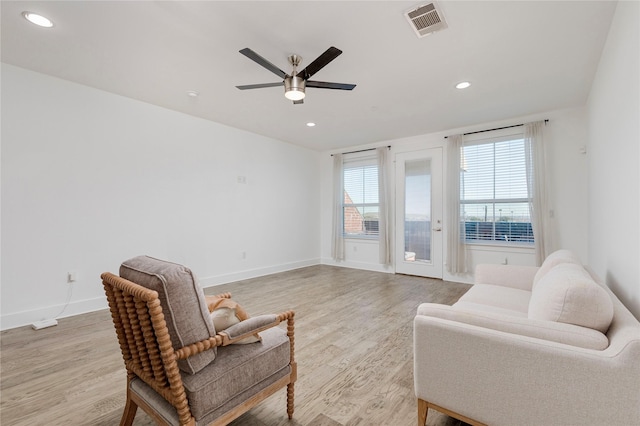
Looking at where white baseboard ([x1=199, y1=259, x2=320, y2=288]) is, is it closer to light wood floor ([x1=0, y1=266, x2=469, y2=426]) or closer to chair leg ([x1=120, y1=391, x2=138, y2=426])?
light wood floor ([x1=0, y1=266, x2=469, y2=426])

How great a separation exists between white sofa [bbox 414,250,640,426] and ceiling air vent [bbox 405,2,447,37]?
1980 mm

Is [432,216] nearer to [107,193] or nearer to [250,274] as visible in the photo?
[250,274]

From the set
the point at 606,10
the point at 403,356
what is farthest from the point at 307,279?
the point at 606,10

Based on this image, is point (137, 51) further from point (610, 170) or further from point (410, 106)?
point (610, 170)

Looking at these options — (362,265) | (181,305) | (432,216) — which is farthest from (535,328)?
(362,265)

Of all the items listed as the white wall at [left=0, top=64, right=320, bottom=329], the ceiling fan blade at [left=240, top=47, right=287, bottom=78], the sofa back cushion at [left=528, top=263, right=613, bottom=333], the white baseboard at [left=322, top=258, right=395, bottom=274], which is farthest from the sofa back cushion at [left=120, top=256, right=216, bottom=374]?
the white baseboard at [left=322, top=258, right=395, bottom=274]

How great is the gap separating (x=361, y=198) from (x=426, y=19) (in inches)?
167

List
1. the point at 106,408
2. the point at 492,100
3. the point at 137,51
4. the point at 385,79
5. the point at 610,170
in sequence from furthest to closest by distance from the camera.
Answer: the point at 492,100 < the point at 385,79 < the point at 137,51 < the point at 610,170 < the point at 106,408

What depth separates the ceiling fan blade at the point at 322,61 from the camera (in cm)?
215

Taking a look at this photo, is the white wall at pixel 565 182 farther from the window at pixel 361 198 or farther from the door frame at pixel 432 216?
the window at pixel 361 198

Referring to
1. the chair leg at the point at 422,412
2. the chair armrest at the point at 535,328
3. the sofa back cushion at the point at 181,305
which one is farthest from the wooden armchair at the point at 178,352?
the chair armrest at the point at 535,328

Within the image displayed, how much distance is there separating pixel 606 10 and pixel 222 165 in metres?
4.69

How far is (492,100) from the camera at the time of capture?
148 inches

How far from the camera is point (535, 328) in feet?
4.14
